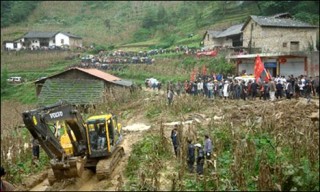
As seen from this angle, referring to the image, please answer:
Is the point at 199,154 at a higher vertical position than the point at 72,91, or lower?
lower

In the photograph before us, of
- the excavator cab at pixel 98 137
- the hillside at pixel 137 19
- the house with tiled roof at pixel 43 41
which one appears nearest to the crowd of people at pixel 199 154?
the excavator cab at pixel 98 137

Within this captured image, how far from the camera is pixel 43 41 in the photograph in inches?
2697

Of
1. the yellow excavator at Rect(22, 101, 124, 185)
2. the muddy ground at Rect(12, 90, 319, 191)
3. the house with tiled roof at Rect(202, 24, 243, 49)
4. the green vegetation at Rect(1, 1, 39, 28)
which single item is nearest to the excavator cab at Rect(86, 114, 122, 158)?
the yellow excavator at Rect(22, 101, 124, 185)

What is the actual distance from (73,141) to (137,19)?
238 ft

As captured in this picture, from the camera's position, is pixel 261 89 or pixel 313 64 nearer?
pixel 261 89

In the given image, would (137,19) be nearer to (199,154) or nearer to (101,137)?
(101,137)

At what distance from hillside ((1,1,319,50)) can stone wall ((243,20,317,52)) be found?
7.29m

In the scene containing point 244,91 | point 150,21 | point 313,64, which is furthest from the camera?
point 150,21

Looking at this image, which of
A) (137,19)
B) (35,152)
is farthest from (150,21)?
(35,152)

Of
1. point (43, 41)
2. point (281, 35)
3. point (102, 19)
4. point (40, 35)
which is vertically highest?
point (102, 19)

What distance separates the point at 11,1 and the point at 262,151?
90228mm

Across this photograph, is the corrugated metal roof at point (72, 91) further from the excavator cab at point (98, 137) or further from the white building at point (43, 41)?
the white building at point (43, 41)

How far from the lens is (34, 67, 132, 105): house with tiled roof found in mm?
29750

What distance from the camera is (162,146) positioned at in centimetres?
1614
